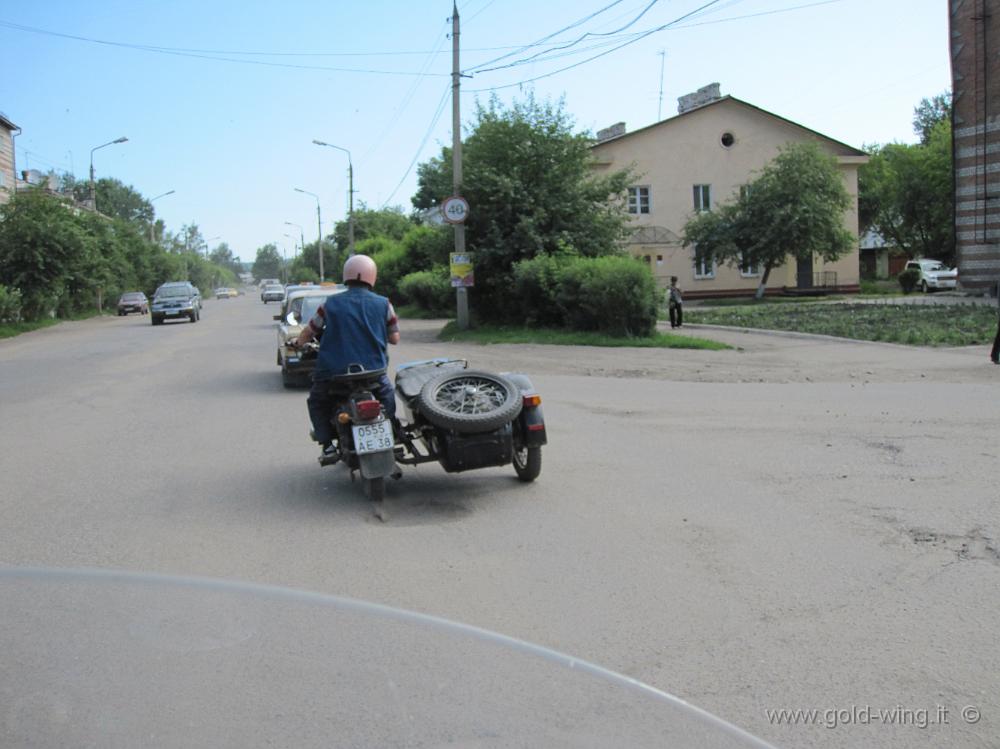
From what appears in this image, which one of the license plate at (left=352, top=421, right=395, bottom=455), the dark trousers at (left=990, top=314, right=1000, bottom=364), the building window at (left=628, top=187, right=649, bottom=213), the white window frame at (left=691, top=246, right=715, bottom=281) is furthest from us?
the white window frame at (left=691, top=246, right=715, bottom=281)

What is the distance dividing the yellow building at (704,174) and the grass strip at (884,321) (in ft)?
48.9

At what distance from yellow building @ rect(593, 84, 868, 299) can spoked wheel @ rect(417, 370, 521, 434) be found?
41865 millimetres

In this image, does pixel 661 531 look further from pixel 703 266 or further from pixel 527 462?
pixel 703 266

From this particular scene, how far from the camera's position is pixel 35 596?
16.5 feet

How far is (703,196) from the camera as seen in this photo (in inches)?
1956

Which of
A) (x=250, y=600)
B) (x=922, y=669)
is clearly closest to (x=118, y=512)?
(x=250, y=600)

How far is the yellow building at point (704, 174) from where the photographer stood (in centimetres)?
4850

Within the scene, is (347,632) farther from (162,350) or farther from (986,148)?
(986,148)

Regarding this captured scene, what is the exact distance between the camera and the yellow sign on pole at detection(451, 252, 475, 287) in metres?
25.0

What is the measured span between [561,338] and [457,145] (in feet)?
22.0

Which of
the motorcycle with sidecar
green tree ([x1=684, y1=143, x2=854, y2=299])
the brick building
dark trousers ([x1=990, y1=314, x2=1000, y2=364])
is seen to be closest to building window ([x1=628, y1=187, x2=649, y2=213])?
green tree ([x1=684, y1=143, x2=854, y2=299])

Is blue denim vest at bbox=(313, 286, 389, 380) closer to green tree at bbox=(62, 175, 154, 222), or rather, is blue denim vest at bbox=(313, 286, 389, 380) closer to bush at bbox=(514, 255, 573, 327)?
bush at bbox=(514, 255, 573, 327)

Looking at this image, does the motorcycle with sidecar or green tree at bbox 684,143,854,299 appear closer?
the motorcycle with sidecar

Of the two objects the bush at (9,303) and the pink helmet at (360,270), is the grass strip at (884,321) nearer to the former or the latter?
the pink helmet at (360,270)
